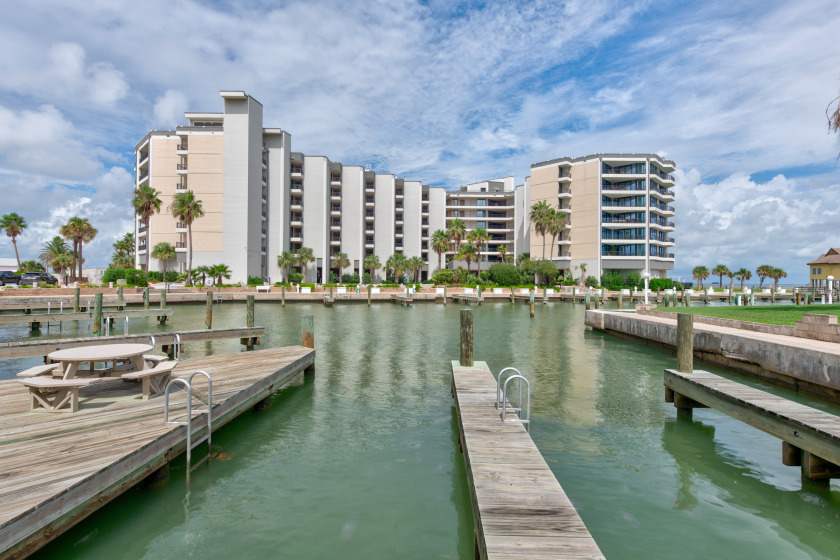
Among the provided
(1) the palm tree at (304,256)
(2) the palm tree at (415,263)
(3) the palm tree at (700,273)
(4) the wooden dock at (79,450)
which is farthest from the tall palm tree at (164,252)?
(3) the palm tree at (700,273)

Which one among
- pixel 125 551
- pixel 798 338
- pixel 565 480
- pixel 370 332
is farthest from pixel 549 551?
pixel 370 332

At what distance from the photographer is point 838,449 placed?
682cm

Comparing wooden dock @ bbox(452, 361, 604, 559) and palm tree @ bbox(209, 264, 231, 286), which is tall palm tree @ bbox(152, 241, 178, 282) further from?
wooden dock @ bbox(452, 361, 604, 559)

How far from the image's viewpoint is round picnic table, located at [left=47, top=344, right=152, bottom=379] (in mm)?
7859

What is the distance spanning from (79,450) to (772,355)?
17332 millimetres

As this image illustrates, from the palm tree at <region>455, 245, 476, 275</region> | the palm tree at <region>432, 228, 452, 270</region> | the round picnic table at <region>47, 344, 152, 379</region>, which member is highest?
the palm tree at <region>432, 228, 452, 270</region>

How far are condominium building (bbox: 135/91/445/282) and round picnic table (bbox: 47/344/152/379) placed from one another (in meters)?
58.3

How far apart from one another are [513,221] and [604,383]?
285 ft

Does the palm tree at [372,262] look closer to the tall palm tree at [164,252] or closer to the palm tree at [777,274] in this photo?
the tall palm tree at [164,252]

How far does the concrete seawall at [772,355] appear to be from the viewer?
40.1ft

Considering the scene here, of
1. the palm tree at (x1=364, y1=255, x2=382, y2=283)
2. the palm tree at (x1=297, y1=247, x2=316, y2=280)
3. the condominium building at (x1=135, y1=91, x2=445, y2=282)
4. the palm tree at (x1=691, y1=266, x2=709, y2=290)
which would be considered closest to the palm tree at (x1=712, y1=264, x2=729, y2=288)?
the palm tree at (x1=691, y1=266, x2=709, y2=290)

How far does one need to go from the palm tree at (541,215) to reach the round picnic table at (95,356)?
77.4 meters

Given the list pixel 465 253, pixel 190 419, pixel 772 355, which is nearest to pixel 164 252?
pixel 465 253

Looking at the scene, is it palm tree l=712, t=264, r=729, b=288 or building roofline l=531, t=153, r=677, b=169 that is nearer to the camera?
building roofline l=531, t=153, r=677, b=169
